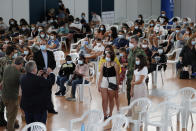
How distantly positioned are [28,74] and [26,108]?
1.72 feet

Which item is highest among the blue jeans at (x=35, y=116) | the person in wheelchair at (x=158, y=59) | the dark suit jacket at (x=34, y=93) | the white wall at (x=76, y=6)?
the white wall at (x=76, y=6)

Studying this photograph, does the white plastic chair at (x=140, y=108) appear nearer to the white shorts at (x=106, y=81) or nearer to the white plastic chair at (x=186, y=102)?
the white plastic chair at (x=186, y=102)

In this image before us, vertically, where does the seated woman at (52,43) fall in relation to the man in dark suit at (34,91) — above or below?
above

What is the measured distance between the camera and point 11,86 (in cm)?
765

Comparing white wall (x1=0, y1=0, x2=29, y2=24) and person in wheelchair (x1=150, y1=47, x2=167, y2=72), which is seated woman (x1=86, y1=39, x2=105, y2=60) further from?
white wall (x1=0, y1=0, x2=29, y2=24)

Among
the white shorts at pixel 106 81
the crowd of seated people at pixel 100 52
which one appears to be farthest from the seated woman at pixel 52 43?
the white shorts at pixel 106 81

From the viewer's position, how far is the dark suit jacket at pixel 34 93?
22.2 ft

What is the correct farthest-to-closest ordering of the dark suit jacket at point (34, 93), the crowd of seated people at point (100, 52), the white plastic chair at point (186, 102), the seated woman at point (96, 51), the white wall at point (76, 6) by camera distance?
1. the white wall at point (76, 6)
2. the seated woman at point (96, 51)
3. the crowd of seated people at point (100, 52)
4. the white plastic chair at point (186, 102)
5. the dark suit jacket at point (34, 93)

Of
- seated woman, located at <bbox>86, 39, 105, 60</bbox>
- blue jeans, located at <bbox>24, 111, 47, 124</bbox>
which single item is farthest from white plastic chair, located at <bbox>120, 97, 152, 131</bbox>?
seated woman, located at <bbox>86, 39, 105, 60</bbox>

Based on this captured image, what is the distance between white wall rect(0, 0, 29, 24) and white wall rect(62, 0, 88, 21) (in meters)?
2.24

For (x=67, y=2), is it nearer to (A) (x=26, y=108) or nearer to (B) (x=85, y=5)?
(B) (x=85, y=5)

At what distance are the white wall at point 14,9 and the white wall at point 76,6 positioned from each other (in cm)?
224

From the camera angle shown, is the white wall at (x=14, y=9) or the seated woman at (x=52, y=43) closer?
the seated woman at (x=52, y=43)

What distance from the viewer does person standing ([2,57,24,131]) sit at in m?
7.59
